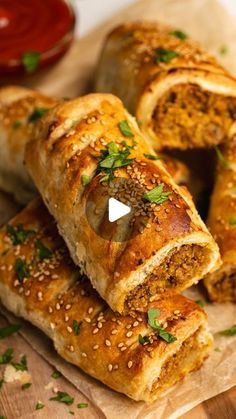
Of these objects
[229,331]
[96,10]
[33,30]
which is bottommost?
[229,331]

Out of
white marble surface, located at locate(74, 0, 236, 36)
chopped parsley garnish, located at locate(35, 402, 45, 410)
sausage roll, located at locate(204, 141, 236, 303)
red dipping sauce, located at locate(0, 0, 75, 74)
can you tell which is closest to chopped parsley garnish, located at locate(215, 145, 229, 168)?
sausage roll, located at locate(204, 141, 236, 303)

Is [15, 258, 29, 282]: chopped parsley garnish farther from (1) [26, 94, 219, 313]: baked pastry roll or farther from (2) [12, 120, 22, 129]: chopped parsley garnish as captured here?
(2) [12, 120, 22, 129]: chopped parsley garnish

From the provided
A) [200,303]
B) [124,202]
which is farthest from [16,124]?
[200,303]

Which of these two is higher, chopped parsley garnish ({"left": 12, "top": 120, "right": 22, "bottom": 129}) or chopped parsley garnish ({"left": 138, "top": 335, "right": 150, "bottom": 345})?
chopped parsley garnish ({"left": 12, "top": 120, "right": 22, "bottom": 129})

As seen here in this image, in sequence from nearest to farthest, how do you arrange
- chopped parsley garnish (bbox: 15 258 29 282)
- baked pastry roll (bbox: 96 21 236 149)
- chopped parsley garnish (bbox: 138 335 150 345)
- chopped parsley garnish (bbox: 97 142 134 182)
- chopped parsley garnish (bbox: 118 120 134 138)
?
chopped parsley garnish (bbox: 138 335 150 345)
chopped parsley garnish (bbox: 97 142 134 182)
chopped parsley garnish (bbox: 118 120 134 138)
chopped parsley garnish (bbox: 15 258 29 282)
baked pastry roll (bbox: 96 21 236 149)

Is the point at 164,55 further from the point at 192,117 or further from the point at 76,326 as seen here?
the point at 76,326

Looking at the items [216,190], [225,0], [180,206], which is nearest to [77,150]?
[180,206]

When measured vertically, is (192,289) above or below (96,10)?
below
